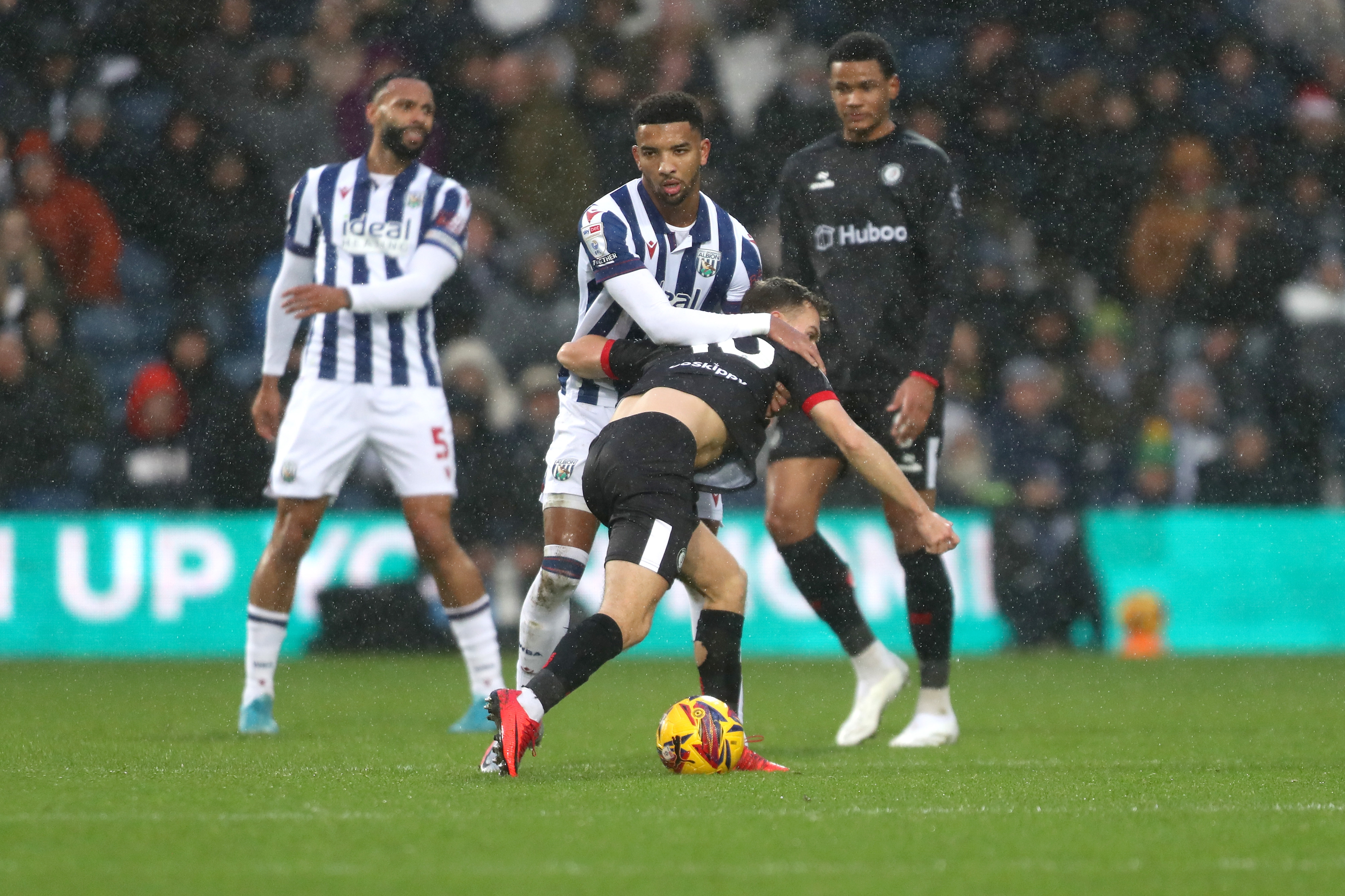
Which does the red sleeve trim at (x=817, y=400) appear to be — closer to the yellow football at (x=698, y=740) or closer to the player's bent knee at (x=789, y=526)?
the yellow football at (x=698, y=740)

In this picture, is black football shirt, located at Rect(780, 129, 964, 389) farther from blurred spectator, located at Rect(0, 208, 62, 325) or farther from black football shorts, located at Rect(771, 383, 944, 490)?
blurred spectator, located at Rect(0, 208, 62, 325)

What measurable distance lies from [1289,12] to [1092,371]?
158 inches

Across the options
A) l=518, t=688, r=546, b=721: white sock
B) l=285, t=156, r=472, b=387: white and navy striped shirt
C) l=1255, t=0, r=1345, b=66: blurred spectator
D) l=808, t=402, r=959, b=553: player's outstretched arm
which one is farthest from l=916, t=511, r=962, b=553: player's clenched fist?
l=1255, t=0, r=1345, b=66: blurred spectator

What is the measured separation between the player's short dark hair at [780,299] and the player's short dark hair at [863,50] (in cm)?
117

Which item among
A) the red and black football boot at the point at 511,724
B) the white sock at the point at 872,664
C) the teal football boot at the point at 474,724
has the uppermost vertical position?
the red and black football boot at the point at 511,724

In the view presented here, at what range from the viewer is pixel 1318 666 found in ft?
35.5

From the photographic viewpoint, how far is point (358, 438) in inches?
284

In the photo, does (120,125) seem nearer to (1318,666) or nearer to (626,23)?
(626,23)

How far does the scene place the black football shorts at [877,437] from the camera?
6883mm

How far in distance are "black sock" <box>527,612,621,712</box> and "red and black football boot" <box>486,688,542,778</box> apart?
0.26 ft

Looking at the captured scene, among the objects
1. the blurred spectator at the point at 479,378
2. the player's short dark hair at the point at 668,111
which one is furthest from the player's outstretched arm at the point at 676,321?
the blurred spectator at the point at 479,378

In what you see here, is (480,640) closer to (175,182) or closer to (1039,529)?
(1039,529)

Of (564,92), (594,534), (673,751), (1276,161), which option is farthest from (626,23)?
(673,751)

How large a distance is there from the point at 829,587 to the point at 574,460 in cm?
126
